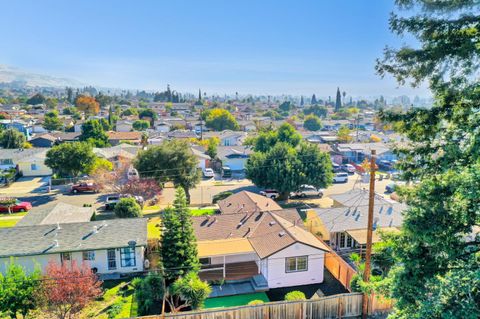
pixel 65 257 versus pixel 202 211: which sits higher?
pixel 65 257

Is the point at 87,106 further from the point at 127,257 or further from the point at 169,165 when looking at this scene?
the point at 127,257

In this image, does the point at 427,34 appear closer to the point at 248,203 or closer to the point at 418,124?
the point at 418,124

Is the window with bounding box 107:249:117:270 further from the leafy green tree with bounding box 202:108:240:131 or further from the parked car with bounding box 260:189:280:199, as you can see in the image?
the leafy green tree with bounding box 202:108:240:131

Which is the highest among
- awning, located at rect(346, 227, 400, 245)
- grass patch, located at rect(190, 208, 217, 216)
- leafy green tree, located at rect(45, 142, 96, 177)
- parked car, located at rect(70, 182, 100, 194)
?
leafy green tree, located at rect(45, 142, 96, 177)

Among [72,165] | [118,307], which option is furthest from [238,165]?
[118,307]

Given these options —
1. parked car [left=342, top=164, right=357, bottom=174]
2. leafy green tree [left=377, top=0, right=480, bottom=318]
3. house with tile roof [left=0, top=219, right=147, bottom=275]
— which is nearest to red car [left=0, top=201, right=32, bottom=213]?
house with tile roof [left=0, top=219, right=147, bottom=275]

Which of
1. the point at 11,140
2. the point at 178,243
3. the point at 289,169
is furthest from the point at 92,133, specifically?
the point at 178,243
